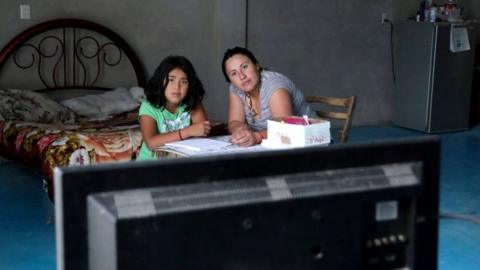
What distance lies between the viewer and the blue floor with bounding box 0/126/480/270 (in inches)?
151

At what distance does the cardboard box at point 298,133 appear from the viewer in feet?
9.48

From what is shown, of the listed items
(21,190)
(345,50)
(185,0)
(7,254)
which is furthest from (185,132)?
(345,50)

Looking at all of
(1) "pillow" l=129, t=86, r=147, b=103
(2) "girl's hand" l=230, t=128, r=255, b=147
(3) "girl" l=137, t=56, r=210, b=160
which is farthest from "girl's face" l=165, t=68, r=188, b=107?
(1) "pillow" l=129, t=86, r=147, b=103

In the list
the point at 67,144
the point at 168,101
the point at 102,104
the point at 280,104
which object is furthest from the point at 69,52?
the point at 280,104

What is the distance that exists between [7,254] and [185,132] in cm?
127

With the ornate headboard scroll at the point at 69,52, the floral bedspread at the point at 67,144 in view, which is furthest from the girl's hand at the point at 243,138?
the ornate headboard scroll at the point at 69,52

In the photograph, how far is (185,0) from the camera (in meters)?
7.00

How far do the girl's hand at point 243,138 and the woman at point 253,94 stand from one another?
0.20 metres

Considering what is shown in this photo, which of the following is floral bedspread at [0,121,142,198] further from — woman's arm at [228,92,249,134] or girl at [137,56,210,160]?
woman's arm at [228,92,249,134]

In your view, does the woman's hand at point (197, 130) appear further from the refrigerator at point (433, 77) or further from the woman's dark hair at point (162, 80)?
the refrigerator at point (433, 77)

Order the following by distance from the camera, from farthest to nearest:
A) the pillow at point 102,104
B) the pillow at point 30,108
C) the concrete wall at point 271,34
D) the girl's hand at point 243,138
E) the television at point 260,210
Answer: the concrete wall at point 271,34, the pillow at point 102,104, the pillow at point 30,108, the girl's hand at point 243,138, the television at point 260,210

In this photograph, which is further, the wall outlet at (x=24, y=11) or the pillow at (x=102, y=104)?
the wall outlet at (x=24, y=11)

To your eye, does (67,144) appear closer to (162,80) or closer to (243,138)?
(162,80)

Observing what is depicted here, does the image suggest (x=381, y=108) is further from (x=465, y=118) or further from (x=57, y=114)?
(x=57, y=114)
